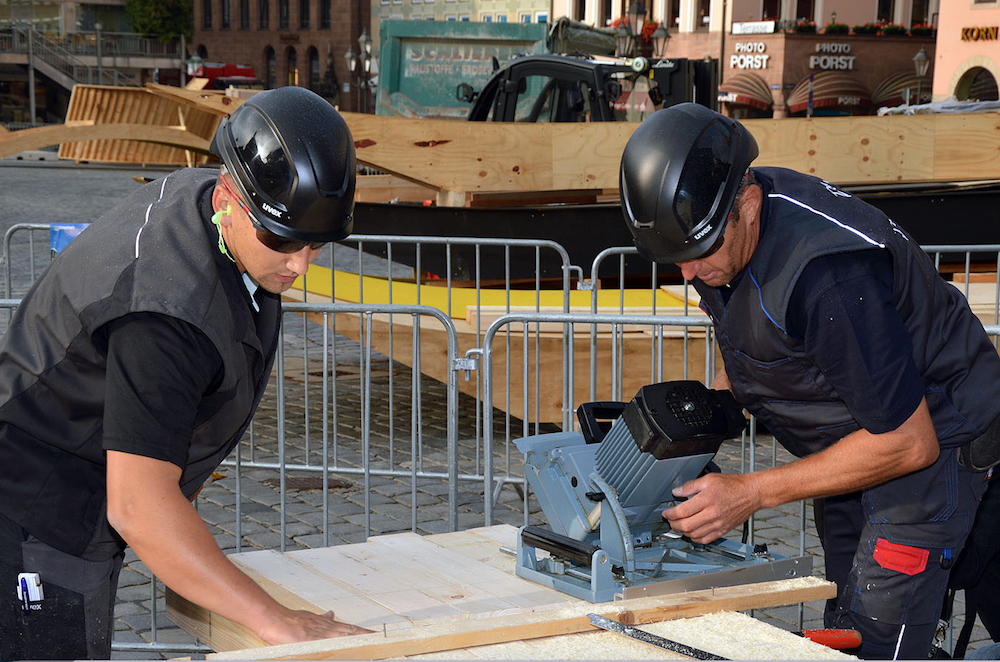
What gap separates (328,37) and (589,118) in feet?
193

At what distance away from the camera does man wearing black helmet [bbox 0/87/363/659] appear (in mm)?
2106

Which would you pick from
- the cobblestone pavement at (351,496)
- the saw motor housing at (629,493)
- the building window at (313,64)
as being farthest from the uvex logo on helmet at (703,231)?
the building window at (313,64)

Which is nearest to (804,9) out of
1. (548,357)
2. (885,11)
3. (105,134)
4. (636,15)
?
(885,11)

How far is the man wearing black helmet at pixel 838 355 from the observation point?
2.56m

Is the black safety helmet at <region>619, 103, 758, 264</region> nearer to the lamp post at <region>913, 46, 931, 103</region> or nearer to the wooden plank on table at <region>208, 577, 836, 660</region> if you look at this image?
the wooden plank on table at <region>208, 577, 836, 660</region>

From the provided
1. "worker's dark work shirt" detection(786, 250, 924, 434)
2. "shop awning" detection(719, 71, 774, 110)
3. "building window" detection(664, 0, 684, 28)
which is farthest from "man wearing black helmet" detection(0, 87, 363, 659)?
"building window" detection(664, 0, 684, 28)

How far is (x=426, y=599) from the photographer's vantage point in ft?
8.18

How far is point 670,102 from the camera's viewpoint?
1048 cm

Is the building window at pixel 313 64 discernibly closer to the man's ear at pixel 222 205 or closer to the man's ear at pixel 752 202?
the man's ear at pixel 752 202

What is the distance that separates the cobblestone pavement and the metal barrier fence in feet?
0.05

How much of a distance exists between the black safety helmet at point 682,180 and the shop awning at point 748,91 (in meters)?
45.0

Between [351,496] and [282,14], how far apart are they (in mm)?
67260

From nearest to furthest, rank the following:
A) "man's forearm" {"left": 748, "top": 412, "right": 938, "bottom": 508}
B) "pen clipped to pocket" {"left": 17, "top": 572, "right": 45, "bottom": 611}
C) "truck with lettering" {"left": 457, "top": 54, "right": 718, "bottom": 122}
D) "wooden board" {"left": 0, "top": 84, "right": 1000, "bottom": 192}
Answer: "pen clipped to pocket" {"left": 17, "top": 572, "right": 45, "bottom": 611}, "man's forearm" {"left": 748, "top": 412, "right": 938, "bottom": 508}, "wooden board" {"left": 0, "top": 84, "right": 1000, "bottom": 192}, "truck with lettering" {"left": 457, "top": 54, "right": 718, "bottom": 122}

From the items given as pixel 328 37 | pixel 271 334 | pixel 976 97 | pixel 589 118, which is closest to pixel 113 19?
pixel 328 37
